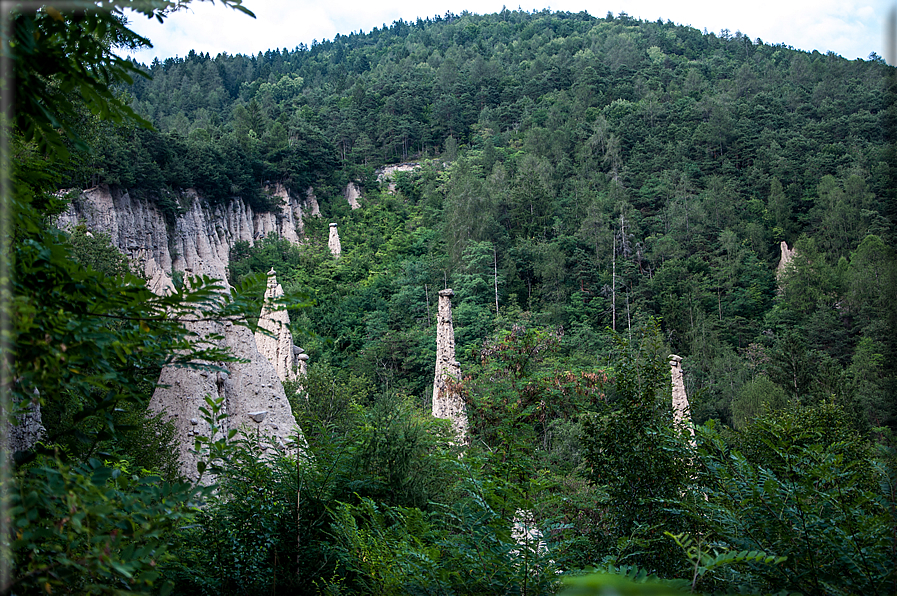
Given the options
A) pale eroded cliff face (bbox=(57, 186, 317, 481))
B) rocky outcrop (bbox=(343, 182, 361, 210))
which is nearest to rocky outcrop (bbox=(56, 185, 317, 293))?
pale eroded cliff face (bbox=(57, 186, 317, 481))

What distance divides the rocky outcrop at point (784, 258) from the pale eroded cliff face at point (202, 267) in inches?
1257

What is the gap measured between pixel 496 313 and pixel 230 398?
2215cm

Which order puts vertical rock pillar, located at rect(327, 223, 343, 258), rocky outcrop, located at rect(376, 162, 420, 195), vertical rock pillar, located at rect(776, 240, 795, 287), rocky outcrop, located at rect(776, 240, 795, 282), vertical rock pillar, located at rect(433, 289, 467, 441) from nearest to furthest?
1. vertical rock pillar, located at rect(433, 289, 467, 441)
2. vertical rock pillar, located at rect(776, 240, 795, 287)
3. rocky outcrop, located at rect(776, 240, 795, 282)
4. vertical rock pillar, located at rect(327, 223, 343, 258)
5. rocky outcrop, located at rect(376, 162, 420, 195)

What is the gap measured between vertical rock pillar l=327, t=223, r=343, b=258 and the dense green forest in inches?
68.5

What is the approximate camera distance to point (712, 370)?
1101 inches

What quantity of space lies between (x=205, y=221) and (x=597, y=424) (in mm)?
31998

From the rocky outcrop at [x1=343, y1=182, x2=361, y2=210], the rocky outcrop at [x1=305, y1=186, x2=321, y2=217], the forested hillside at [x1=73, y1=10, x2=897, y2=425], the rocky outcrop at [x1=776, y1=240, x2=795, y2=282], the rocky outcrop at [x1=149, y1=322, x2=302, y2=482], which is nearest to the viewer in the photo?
the rocky outcrop at [x1=149, y1=322, x2=302, y2=482]

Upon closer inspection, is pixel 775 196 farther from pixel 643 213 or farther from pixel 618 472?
pixel 618 472

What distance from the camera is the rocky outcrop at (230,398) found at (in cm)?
746

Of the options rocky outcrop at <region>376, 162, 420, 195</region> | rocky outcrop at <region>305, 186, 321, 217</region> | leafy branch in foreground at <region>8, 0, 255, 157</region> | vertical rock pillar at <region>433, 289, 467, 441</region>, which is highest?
rocky outcrop at <region>376, 162, 420, 195</region>

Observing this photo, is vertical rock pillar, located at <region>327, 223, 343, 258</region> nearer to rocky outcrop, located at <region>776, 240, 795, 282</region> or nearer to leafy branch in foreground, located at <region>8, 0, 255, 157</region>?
rocky outcrop, located at <region>776, 240, 795, 282</region>

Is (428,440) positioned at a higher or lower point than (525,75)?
lower

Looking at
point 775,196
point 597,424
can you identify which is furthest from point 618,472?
point 775,196

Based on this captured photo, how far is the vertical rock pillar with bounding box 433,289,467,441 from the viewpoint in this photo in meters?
12.6
